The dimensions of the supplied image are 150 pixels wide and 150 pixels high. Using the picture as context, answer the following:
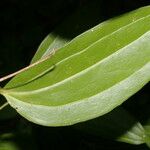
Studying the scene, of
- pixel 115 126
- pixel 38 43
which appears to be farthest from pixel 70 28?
pixel 38 43

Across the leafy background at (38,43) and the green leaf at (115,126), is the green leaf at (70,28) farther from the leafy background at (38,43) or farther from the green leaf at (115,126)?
the green leaf at (115,126)

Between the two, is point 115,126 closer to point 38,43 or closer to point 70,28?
point 70,28

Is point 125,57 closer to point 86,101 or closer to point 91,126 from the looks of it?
point 86,101

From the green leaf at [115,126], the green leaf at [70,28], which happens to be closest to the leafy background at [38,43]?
the green leaf at [70,28]

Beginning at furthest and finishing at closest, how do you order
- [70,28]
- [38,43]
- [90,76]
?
[38,43] < [70,28] < [90,76]

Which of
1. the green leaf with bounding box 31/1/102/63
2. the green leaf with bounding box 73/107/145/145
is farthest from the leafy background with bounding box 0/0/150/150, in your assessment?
the green leaf with bounding box 73/107/145/145

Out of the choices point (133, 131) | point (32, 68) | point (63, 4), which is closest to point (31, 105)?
point (32, 68)

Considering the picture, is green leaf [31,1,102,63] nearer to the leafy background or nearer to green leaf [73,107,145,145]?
the leafy background
